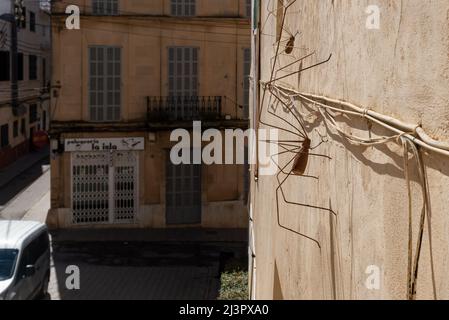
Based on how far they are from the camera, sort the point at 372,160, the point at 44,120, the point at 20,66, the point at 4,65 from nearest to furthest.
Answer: the point at 372,160
the point at 4,65
the point at 20,66
the point at 44,120

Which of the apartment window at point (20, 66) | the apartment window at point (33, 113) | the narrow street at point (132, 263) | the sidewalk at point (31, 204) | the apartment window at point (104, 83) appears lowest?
the narrow street at point (132, 263)

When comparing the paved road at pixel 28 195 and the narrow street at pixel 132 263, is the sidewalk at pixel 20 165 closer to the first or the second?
the paved road at pixel 28 195

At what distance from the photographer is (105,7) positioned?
19.1 meters

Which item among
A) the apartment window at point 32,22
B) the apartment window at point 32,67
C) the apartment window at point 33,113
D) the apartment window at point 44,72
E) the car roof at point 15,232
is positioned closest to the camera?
the car roof at point 15,232

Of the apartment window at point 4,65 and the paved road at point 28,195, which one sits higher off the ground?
the apartment window at point 4,65

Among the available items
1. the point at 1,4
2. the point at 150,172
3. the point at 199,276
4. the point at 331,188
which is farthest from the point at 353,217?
the point at 1,4

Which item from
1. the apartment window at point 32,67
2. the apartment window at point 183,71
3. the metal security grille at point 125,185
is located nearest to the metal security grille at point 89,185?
the metal security grille at point 125,185

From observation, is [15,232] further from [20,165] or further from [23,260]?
[20,165]

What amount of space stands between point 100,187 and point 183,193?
2554 mm

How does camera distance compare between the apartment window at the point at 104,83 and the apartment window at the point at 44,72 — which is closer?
the apartment window at the point at 104,83

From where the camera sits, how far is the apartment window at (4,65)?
2616cm

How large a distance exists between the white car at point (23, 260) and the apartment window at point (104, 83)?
7.37 metres

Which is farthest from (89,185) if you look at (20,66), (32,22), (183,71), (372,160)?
(372,160)

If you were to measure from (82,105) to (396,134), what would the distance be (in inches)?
704
